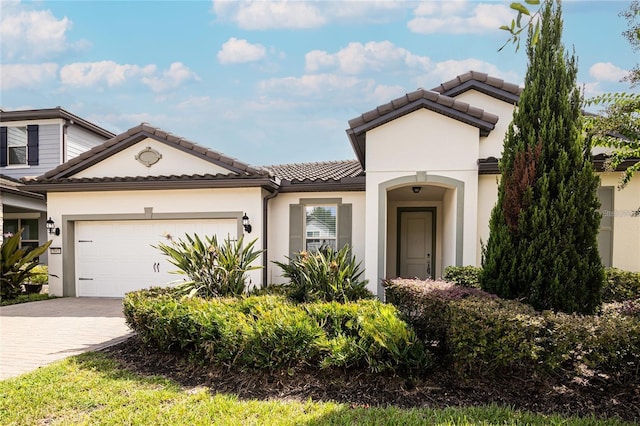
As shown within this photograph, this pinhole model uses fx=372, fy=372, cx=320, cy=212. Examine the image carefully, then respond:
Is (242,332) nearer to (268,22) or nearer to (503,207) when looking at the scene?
(503,207)

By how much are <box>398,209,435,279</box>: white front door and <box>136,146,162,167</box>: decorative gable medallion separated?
7.71m

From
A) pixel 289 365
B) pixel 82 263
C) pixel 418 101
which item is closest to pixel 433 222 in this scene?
pixel 418 101

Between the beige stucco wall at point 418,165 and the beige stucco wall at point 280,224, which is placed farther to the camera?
the beige stucco wall at point 280,224

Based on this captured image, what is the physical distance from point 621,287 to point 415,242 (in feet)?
20.3

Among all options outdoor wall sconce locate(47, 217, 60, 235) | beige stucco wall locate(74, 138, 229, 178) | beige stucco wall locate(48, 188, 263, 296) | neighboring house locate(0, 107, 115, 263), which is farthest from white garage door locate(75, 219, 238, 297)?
neighboring house locate(0, 107, 115, 263)

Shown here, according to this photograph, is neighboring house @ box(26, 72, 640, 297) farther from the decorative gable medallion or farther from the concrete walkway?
the concrete walkway

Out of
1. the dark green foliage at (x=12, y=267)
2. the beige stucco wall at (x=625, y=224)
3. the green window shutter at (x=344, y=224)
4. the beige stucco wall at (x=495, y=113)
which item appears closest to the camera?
the beige stucco wall at (x=625, y=224)

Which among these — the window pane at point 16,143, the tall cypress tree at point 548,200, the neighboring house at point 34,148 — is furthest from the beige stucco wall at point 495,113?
the window pane at point 16,143

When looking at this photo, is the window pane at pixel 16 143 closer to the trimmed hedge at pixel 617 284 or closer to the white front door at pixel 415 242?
the white front door at pixel 415 242

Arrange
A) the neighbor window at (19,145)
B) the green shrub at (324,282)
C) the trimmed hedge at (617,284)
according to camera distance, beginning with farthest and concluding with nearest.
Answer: the neighbor window at (19,145) < the trimmed hedge at (617,284) < the green shrub at (324,282)

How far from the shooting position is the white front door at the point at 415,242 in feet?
40.5

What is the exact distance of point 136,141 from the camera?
34.7 feet

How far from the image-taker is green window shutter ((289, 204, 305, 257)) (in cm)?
1034

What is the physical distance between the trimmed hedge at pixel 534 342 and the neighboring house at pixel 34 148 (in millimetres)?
16080
